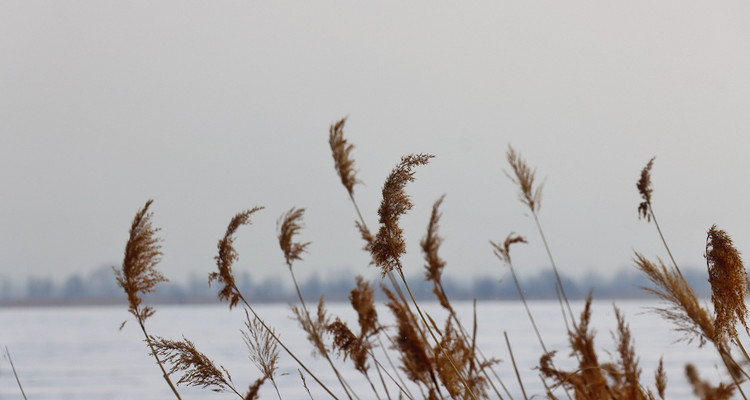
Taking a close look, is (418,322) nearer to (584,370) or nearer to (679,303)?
(584,370)

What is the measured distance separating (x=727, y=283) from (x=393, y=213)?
74 centimetres

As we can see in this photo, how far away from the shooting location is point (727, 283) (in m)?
1.68

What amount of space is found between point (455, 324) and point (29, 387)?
38.7 ft

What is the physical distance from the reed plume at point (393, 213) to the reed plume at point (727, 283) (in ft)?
2.17

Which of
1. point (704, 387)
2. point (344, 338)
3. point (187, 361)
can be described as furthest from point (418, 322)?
point (704, 387)

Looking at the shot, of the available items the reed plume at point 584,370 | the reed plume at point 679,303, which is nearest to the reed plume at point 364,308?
the reed plume at point 584,370

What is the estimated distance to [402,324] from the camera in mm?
2627

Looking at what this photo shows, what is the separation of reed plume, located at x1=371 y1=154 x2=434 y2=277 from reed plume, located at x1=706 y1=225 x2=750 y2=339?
26.0 inches

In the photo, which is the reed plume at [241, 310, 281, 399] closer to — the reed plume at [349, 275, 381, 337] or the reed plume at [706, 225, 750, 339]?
the reed plume at [349, 275, 381, 337]

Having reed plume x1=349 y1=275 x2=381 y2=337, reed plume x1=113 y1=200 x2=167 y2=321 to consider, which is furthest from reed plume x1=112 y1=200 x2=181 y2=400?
reed plume x1=349 y1=275 x2=381 y2=337

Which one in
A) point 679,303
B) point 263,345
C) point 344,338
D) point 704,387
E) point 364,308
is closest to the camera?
point 704,387

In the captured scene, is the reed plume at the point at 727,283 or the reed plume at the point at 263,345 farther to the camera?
the reed plume at the point at 263,345

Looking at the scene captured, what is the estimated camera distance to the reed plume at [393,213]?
73.5 inches

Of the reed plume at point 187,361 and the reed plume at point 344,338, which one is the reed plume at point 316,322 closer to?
the reed plume at point 344,338
